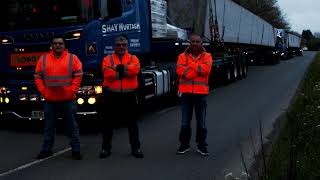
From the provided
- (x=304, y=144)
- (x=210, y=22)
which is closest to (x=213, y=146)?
(x=304, y=144)

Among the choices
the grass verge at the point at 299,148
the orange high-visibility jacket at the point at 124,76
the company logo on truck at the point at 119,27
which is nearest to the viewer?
the grass verge at the point at 299,148

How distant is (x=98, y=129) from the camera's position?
10.8 m

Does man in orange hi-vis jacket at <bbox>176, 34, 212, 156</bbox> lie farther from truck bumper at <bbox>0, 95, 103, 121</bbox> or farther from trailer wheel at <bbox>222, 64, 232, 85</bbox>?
trailer wheel at <bbox>222, 64, 232, 85</bbox>

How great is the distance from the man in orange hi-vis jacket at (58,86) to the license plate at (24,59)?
7.17ft

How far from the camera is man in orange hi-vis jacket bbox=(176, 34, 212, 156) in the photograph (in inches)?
314

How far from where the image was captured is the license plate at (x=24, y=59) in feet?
33.2

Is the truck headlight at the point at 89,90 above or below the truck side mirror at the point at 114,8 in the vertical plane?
below

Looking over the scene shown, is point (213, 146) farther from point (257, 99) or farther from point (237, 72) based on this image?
point (237, 72)

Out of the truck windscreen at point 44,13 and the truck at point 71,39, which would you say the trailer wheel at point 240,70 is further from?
the truck windscreen at point 44,13

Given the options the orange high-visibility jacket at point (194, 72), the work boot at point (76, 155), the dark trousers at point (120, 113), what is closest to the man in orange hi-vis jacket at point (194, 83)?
the orange high-visibility jacket at point (194, 72)

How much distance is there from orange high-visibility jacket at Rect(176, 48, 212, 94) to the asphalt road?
998 millimetres

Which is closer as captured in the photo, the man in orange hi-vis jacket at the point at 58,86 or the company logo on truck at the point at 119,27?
the man in orange hi-vis jacket at the point at 58,86

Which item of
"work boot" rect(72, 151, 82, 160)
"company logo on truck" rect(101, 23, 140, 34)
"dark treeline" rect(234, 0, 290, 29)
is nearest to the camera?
"work boot" rect(72, 151, 82, 160)

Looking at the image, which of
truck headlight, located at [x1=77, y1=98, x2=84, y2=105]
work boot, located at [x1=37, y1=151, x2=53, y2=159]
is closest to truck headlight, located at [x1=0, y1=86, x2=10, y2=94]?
truck headlight, located at [x1=77, y1=98, x2=84, y2=105]
